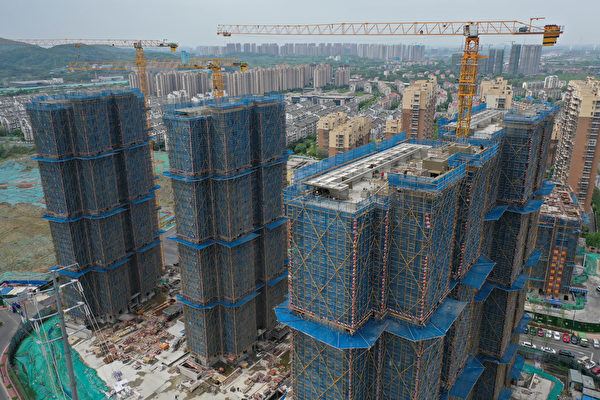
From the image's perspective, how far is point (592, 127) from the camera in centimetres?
6969

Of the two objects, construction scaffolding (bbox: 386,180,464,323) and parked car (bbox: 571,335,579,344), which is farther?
parked car (bbox: 571,335,579,344)

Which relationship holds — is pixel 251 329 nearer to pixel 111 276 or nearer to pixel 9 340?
pixel 111 276

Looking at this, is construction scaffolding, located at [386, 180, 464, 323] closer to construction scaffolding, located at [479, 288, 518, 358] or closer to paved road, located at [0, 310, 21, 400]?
construction scaffolding, located at [479, 288, 518, 358]

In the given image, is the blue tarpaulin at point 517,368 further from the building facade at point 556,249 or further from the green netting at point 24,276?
the green netting at point 24,276

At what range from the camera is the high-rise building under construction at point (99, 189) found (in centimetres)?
4175

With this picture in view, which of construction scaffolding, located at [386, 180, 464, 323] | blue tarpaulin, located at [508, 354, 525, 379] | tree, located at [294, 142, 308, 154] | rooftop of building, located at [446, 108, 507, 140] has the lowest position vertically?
blue tarpaulin, located at [508, 354, 525, 379]

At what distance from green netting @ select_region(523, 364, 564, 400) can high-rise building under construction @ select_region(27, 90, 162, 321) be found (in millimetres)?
42957

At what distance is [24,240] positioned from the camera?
69.8 m

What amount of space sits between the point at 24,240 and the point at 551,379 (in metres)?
75.5

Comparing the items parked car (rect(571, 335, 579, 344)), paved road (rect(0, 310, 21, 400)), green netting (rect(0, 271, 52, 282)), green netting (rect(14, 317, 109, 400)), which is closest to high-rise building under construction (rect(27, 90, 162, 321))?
green netting (rect(14, 317, 109, 400))

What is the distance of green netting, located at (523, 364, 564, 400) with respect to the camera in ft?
131

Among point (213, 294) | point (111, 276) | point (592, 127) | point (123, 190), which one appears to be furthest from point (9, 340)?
point (592, 127)

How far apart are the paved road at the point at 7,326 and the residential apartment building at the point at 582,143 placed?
8417 cm

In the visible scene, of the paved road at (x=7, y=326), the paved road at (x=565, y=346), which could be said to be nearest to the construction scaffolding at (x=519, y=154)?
the paved road at (x=565, y=346)
